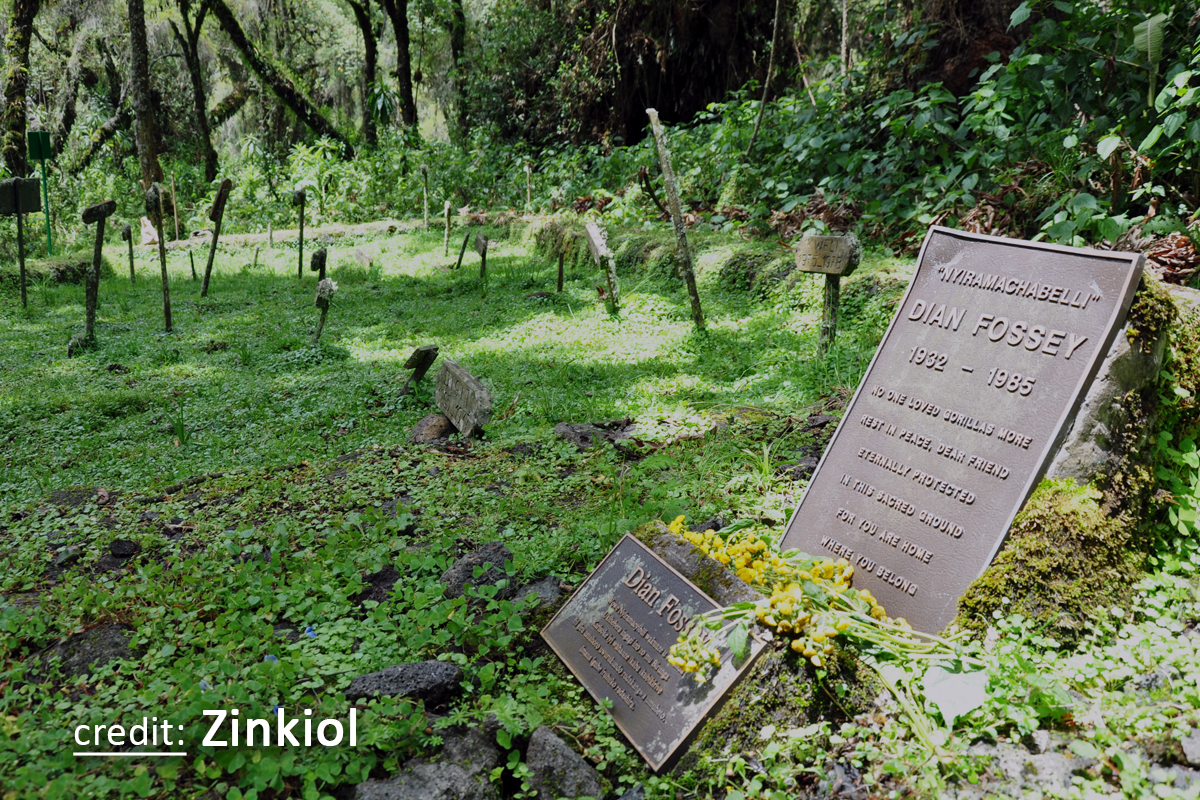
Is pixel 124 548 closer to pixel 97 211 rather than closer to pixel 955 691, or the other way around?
pixel 955 691

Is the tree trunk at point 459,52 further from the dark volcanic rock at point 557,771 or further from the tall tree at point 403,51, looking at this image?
the dark volcanic rock at point 557,771

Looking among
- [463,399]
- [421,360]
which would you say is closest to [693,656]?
[463,399]

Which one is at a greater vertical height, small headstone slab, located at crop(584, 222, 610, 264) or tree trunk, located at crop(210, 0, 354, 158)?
tree trunk, located at crop(210, 0, 354, 158)

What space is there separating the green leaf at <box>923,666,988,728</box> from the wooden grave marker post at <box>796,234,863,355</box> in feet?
11.3

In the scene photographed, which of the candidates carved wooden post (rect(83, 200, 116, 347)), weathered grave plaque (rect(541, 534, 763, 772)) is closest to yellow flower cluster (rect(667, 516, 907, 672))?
weathered grave plaque (rect(541, 534, 763, 772))

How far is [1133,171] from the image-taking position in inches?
235

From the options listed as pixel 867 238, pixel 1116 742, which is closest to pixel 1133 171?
pixel 867 238

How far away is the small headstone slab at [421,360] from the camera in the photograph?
253 inches

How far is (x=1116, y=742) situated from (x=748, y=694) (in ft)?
3.49

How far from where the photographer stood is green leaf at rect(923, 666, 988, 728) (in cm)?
244

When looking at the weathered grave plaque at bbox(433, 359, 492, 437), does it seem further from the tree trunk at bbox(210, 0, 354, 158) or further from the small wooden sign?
the tree trunk at bbox(210, 0, 354, 158)

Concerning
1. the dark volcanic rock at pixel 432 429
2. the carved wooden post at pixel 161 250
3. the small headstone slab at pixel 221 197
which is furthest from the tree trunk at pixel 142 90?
the dark volcanic rock at pixel 432 429

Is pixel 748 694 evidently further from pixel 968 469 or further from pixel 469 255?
pixel 469 255

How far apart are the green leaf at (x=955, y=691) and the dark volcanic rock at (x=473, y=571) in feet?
5.71
